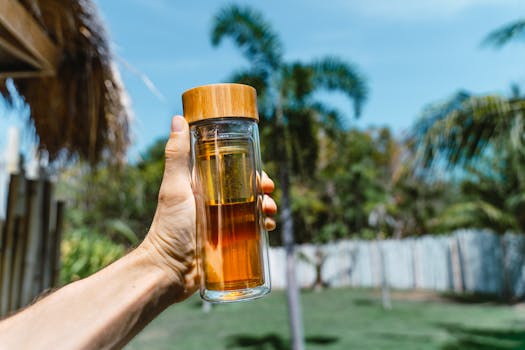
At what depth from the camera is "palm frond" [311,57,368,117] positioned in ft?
21.2

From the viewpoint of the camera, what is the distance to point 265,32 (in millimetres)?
6352

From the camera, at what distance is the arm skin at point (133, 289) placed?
91 centimetres

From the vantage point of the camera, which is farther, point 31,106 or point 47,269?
point 47,269

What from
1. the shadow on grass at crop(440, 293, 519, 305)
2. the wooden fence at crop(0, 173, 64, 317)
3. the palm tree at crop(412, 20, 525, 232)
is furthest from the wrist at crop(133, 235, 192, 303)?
the shadow on grass at crop(440, 293, 519, 305)

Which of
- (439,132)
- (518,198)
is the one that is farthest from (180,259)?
(518,198)

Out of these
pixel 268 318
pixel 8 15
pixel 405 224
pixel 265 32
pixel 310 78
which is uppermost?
pixel 265 32

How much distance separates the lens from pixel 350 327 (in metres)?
7.66

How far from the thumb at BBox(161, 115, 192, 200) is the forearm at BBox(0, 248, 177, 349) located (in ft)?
0.53

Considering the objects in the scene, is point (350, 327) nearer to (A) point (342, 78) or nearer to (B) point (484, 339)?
(B) point (484, 339)

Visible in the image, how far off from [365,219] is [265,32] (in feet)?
35.9

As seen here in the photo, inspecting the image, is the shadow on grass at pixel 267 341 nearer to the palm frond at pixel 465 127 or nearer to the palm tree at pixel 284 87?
the palm tree at pixel 284 87

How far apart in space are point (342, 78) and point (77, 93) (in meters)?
4.25

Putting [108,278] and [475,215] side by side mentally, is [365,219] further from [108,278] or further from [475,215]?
[108,278]

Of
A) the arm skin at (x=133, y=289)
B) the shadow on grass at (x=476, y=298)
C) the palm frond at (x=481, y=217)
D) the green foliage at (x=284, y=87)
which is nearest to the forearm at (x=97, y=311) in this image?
the arm skin at (x=133, y=289)
